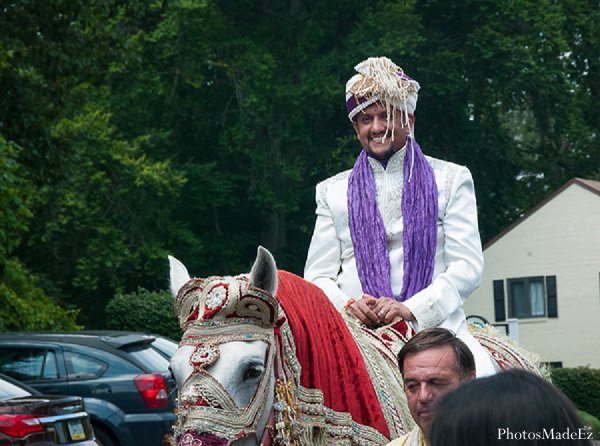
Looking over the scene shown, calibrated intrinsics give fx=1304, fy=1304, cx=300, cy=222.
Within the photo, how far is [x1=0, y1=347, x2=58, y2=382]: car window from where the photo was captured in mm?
15086

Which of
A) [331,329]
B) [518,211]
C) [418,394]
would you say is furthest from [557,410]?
[518,211]

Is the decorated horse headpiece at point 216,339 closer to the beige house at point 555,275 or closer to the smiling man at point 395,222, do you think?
the smiling man at point 395,222

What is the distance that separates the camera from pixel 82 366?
15211 mm

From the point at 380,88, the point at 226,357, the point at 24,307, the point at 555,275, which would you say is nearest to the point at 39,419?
the point at 380,88

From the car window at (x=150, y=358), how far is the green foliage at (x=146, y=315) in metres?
11.4

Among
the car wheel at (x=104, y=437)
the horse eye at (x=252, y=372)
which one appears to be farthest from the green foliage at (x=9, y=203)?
the horse eye at (x=252, y=372)

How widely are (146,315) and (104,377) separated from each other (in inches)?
479

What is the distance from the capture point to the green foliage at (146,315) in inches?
1067

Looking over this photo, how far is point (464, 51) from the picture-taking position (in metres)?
47.4

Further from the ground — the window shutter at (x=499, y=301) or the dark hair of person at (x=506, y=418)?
the window shutter at (x=499, y=301)

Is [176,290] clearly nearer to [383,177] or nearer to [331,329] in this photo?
[331,329]

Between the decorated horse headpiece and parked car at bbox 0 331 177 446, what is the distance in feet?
34.0

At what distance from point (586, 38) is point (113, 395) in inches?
1396

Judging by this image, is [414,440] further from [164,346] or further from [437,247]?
[164,346]
